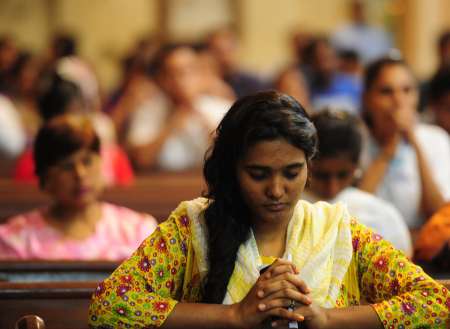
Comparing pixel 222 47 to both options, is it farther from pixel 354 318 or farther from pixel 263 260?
pixel 354 318

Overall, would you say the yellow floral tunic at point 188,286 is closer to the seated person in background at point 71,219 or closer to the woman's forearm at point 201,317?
the woman's forearm at point 201,317

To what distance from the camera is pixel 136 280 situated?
144 cm

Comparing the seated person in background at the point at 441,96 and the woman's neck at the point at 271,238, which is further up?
the seated person in background at the point at 441,96

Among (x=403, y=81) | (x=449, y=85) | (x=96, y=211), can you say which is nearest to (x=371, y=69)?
(x=403, y=81)

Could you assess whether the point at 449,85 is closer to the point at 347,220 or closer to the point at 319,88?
the point at 347,220

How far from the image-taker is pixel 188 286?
1.53 meters

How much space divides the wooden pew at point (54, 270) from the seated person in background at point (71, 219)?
279mm

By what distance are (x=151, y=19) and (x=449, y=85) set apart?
6711 mm

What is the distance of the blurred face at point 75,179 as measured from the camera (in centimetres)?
243

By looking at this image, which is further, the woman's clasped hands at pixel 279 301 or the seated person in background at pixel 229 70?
the seated person in background at pixel 229 70

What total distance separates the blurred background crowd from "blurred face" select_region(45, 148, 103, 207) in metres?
0.04

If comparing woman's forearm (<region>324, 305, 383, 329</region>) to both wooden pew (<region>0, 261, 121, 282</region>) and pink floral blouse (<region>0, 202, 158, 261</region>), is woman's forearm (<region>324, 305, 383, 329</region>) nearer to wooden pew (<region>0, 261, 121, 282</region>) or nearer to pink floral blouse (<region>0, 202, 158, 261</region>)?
wooden pew (<region>0, 261, 121, 282</region>)

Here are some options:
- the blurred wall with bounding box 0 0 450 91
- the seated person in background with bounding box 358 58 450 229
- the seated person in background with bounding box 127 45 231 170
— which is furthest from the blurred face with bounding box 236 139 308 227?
the blurred wall with bounding box 0 0 450 91

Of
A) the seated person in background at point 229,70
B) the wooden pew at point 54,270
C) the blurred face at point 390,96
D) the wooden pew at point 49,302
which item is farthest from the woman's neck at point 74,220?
the seated person in background at point 229,70
